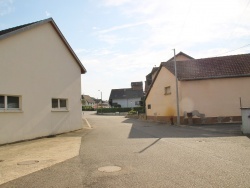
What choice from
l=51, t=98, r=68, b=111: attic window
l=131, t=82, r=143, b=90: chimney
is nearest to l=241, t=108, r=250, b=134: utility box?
l=51, t=98, r=68, b=111: attic window

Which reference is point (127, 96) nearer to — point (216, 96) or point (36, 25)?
point (216, 96)

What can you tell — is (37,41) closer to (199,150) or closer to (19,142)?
(19,142)

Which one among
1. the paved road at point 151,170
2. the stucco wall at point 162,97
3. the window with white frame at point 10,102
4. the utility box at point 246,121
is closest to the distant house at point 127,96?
the stucco wall at point 162,97

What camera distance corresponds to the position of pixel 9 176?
7742mm

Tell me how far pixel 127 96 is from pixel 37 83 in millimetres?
80737

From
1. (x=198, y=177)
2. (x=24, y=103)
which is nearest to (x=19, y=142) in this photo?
(x=24, y=103)

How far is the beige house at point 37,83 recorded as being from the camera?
586 inches

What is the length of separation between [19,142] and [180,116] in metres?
16.3

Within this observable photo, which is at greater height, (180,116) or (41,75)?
(41,75)

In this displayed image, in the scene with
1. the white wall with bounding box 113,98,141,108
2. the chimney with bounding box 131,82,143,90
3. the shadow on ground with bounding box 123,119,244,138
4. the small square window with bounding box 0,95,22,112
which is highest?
the chimney with bounding box 131,82,143,90

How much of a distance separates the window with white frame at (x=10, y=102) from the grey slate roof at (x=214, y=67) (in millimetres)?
16203

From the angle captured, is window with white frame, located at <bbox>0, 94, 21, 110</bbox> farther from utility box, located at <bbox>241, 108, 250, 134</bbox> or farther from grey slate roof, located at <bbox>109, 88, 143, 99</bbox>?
grey slate roof, located at <bbox>109, 88, 143, 99</bbox>

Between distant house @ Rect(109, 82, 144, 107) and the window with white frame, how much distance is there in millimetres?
80747

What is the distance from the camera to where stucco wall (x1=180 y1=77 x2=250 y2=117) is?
26962mm
